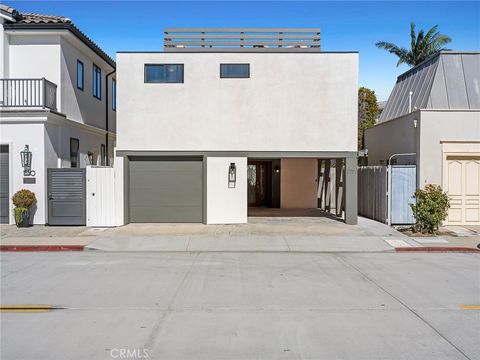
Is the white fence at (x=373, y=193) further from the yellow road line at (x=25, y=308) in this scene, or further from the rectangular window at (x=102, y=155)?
the rectangular window at (x=102, y=155)

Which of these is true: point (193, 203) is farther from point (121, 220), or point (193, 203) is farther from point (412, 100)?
point (412, 100)

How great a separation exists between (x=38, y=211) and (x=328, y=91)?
1077 cm

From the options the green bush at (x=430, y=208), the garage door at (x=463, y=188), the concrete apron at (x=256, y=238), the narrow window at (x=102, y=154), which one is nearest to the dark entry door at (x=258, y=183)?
the concrete apron at (x=256, y=238)

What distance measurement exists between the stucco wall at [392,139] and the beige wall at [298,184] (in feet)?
9.36

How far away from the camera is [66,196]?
15.4 meters

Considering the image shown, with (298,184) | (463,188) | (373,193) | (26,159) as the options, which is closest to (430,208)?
(463,188)

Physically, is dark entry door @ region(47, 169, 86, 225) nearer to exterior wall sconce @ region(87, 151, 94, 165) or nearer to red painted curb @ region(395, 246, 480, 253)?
exterior wall sconce @ region(87, 151, 94, 165)

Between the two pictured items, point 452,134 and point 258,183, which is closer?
point 452,134

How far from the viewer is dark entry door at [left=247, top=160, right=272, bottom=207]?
2280 centimetres

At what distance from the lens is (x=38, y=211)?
1562cm

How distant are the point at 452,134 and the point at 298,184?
25.9 ft

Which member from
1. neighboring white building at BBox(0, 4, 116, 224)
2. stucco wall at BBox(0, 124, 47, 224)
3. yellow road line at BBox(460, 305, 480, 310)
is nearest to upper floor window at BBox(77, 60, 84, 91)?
neighboring white building at BBox(0, 4, 116, 224)

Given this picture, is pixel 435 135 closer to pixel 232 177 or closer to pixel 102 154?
pixel 232 177

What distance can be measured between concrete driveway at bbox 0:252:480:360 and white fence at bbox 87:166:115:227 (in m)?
A: 4.41
